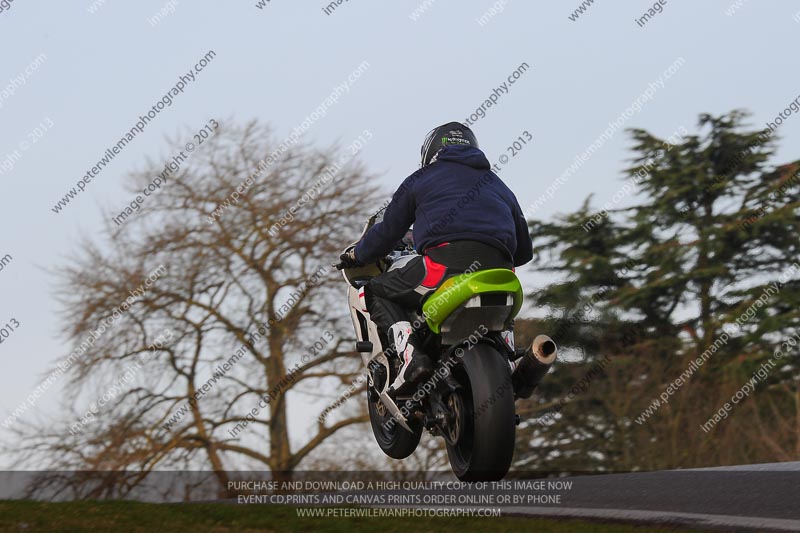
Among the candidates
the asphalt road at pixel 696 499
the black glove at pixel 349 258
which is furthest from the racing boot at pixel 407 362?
the asphalt road at pixel 696 499

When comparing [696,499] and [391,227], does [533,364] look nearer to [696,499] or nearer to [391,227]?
[391,227]

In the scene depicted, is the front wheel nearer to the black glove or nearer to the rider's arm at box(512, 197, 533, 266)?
the rider's arm at box(512, 197, 533, 266)

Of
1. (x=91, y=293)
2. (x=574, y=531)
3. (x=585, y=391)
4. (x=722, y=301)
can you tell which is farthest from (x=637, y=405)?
(x=574, y=531)

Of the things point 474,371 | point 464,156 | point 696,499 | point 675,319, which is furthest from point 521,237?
point 675,319

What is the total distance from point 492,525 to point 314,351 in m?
11.2

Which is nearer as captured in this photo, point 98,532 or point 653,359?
point 98,532

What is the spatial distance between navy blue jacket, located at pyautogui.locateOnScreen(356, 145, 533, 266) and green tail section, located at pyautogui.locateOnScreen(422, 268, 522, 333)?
0.27 m

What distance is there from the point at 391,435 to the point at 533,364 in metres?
1.68

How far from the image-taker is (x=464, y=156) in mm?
6305

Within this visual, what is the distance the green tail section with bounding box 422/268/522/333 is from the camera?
19.3 ft

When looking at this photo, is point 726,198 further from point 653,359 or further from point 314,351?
point 314,351

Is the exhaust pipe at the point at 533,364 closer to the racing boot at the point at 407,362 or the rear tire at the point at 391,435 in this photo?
the racing boot at the point at 407,362

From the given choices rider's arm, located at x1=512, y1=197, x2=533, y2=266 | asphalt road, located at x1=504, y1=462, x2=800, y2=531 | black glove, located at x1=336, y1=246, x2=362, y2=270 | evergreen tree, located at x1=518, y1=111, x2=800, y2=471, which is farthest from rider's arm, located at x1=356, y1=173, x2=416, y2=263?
evergreen tree, located at x1=518, y1=111, x2=800, y2=471

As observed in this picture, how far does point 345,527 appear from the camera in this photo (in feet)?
21.2
